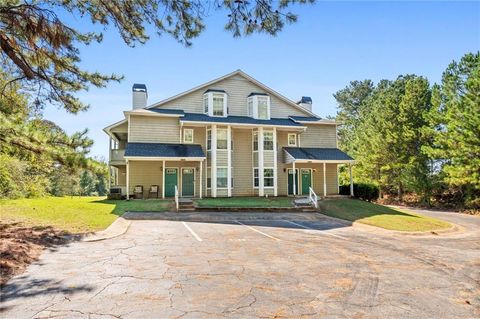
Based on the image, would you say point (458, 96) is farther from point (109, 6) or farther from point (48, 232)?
point (48, 232)

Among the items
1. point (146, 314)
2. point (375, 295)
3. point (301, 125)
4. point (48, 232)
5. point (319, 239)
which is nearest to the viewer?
point (146, 314)

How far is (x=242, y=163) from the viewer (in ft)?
82.2

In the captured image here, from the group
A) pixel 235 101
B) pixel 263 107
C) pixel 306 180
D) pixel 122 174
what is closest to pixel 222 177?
Answer: pixel 235 101

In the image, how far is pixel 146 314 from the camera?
4391 mm

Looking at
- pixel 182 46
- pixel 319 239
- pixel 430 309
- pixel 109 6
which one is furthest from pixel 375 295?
pixel 109 6

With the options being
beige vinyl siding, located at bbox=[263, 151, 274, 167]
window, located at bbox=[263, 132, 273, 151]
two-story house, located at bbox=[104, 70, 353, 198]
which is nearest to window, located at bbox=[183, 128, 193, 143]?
two-story house, located at bbox=[104, 70, 353, 198]

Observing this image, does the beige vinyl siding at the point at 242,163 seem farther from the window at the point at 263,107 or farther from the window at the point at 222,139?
the window at the point at 263,107

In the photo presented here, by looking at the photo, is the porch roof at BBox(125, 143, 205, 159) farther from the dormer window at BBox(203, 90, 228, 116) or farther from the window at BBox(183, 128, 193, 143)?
the dormer window at BBox(203, 90, 228, 116)

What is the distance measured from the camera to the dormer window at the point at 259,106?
25781 millimetres

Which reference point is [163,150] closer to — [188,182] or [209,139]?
[188,182]

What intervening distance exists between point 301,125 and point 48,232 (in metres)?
19.7

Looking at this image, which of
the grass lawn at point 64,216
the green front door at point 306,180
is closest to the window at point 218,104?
the green front door at point 306,180

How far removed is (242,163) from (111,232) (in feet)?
49.7

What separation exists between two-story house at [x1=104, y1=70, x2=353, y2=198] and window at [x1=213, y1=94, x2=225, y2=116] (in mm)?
79
